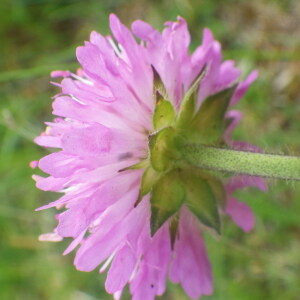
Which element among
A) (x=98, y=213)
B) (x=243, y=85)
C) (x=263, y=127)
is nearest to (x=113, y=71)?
(x=98, y=213)

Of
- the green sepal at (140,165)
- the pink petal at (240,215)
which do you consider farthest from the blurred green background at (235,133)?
the green sepal at (140,165)

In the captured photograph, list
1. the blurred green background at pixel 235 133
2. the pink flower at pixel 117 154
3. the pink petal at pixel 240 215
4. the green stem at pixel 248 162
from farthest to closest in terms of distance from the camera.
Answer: the blurred green background at pixel 235 133, the pink petal at pixel 240 215, the pink flower at pixel 117 154, the green stem at pixel 248 162

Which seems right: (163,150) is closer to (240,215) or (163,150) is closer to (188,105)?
(188,105)

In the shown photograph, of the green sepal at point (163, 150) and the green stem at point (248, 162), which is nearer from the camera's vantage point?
the green stem at point (248, 162)

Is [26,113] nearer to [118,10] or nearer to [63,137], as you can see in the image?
[118,10]

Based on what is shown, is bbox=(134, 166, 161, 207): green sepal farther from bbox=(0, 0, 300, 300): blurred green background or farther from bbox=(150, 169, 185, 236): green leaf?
bbox=(0, 0, 300, 300): blurred green background

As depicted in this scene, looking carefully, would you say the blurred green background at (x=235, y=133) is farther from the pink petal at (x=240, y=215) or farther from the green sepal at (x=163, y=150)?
the green sepal at (x=163, y=150)

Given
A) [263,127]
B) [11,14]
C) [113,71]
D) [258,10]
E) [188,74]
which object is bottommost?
[263,127]
